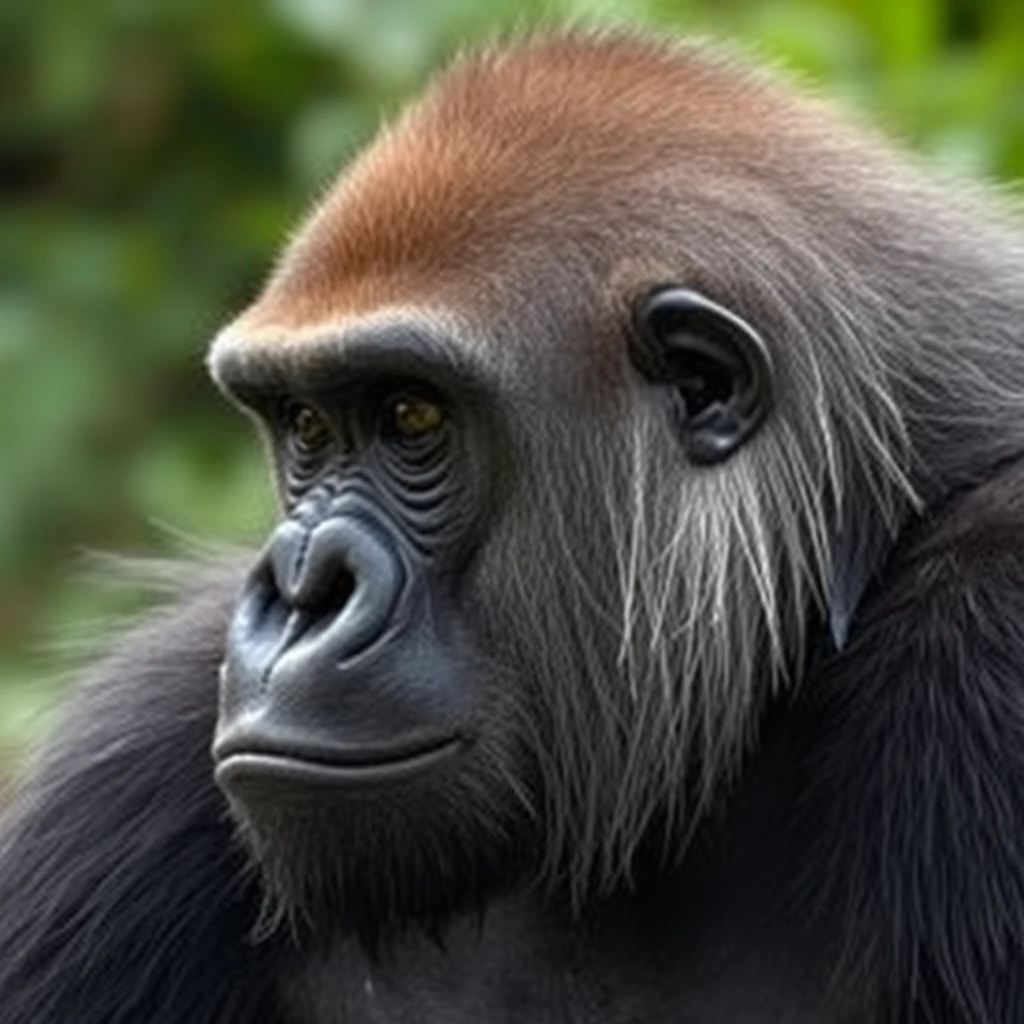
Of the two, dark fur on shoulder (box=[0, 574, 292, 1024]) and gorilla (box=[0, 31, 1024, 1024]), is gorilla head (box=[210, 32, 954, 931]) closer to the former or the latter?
gorilla (box=[0, 31, 1024, 1024])

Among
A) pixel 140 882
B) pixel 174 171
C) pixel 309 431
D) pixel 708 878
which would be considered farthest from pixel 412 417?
pixel 174 171

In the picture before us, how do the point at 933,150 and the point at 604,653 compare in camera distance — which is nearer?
the point at 604,653

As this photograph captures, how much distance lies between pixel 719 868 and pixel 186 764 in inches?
25.7

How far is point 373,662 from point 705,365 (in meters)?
0.47

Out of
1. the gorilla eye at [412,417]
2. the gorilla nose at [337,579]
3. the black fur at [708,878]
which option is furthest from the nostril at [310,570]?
the black fur at [708,878]

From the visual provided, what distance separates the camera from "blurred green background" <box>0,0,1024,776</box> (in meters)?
7.34

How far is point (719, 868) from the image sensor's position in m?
4.81

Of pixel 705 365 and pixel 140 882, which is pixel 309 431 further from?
pixel 140 882

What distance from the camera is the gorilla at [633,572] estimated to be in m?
4.59

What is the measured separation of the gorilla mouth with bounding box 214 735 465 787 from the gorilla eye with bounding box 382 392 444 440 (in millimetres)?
323

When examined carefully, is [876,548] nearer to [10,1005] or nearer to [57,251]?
[10,1005]

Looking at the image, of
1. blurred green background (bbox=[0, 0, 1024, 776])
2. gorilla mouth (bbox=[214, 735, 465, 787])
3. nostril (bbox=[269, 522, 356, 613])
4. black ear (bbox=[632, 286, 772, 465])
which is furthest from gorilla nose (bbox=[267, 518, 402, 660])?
blurred green background (bbox=[0, 0, 1024, 776])

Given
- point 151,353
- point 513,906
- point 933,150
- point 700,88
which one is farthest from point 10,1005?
point 151,353

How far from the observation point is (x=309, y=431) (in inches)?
188
